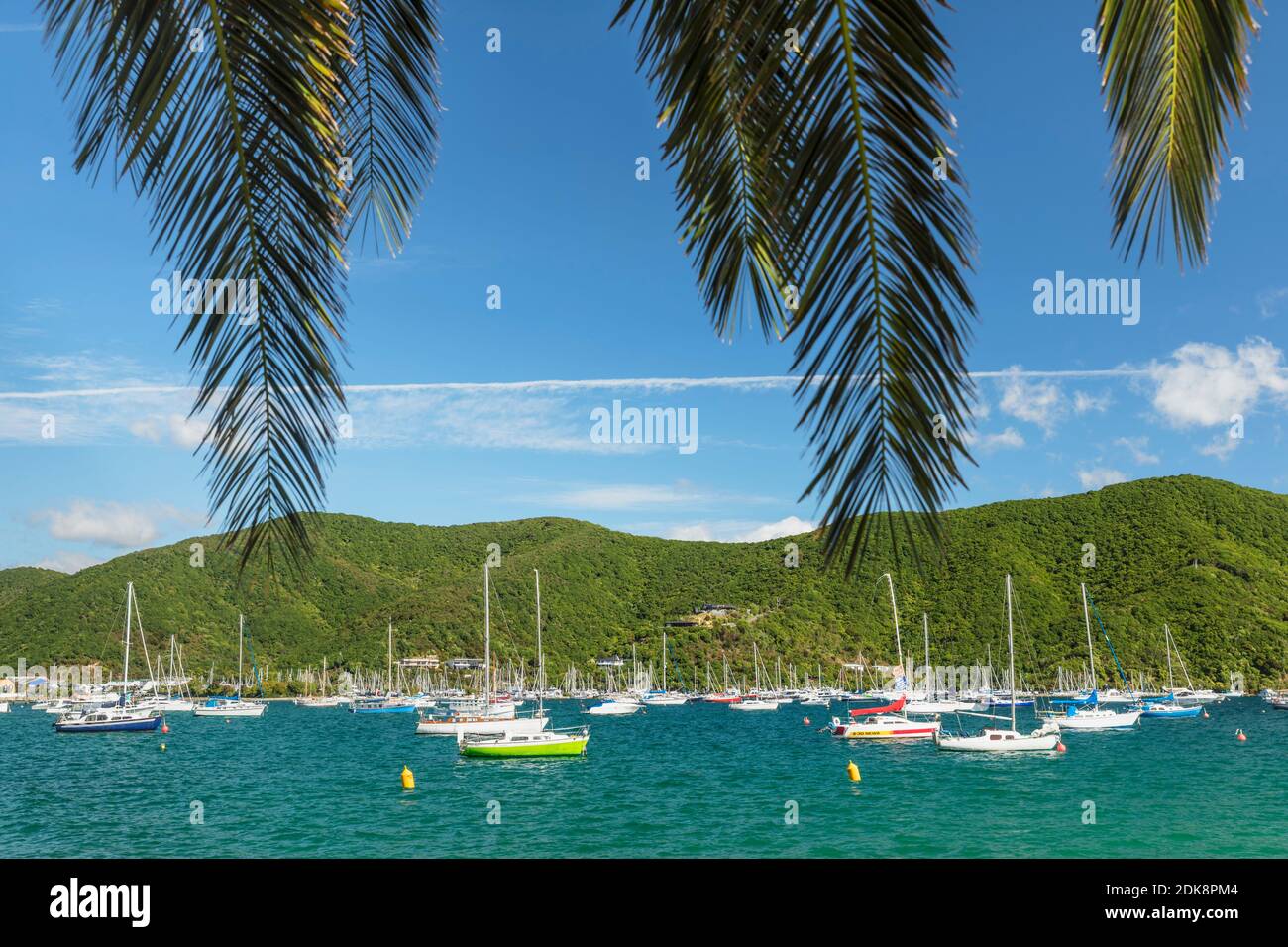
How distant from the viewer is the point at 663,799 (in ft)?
128

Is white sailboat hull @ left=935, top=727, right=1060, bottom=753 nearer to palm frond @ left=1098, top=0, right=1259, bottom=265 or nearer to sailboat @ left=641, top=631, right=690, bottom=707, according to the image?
palm frond @ left=1098, top=0, right=1259, bottom=265

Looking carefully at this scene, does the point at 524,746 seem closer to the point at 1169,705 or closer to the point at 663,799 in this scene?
the point at 663,799

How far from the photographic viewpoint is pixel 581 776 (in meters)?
46.5

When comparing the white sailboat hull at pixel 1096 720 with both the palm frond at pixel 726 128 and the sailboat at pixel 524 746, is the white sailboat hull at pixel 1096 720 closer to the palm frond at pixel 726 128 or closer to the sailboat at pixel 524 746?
the sailboat at pixel 524 746

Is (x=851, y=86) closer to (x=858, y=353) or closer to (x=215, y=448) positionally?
(x=858, y=353)

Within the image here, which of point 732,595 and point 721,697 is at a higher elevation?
point 732,595

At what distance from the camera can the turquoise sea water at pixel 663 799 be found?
30203 millimetres

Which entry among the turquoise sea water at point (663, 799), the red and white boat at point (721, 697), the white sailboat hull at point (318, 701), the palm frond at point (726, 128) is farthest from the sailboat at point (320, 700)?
the palm frond at point (726, 128)

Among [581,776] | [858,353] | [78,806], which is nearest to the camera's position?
[858,353]

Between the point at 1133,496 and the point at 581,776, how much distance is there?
3435 inches

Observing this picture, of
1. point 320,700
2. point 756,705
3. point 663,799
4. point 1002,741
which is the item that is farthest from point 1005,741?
point 320,700

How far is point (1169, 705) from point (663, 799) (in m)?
66.0
